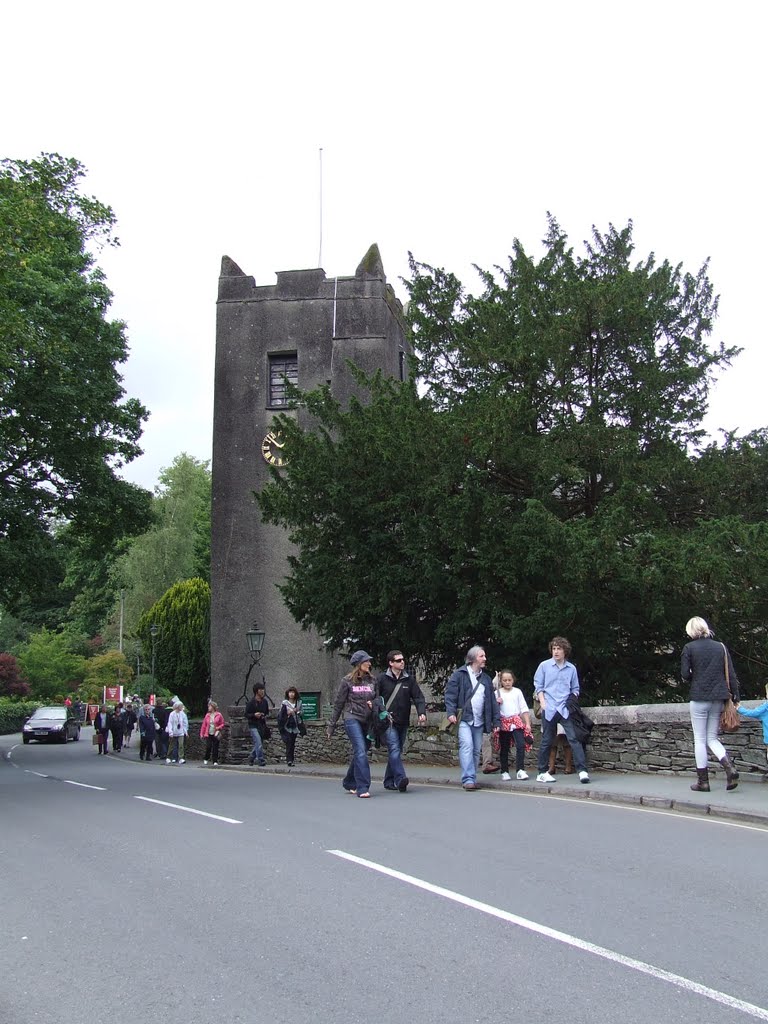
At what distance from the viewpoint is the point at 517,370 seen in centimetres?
2020

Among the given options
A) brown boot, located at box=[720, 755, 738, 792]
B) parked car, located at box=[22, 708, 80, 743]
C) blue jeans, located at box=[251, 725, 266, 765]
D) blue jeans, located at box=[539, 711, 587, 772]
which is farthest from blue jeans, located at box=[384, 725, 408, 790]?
parked car, located at box=[22, 708, 80, 743]

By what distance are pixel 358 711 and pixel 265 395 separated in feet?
69.6

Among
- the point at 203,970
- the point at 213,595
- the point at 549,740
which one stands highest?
the point at 213,595

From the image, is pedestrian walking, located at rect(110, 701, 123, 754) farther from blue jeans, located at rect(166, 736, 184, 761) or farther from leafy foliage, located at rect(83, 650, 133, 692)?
leafy foliage, located at rect(83, 650, 133, 692)

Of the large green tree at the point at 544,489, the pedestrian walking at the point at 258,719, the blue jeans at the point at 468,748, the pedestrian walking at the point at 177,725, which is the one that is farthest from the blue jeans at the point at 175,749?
the blue jeans at the point at 468,748

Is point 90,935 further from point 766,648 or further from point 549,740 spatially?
A: point 766,648

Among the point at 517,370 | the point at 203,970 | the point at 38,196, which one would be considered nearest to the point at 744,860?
the point at 203,970

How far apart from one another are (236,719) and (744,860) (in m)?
19.7

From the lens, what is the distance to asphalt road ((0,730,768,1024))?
436 cm

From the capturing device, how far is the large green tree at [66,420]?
24.8m

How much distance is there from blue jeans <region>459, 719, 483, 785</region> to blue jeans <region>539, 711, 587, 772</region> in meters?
0.89

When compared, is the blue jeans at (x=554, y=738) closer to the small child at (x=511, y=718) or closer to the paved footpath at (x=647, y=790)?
the paved footpath at (x=647, y=790)

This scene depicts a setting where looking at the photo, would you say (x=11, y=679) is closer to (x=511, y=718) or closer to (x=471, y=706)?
(x=511, y=718)

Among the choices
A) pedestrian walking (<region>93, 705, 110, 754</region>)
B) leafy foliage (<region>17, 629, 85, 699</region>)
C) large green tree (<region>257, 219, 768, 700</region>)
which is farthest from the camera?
leafy foliage (<region>17, 629, 85, 699</region>)
